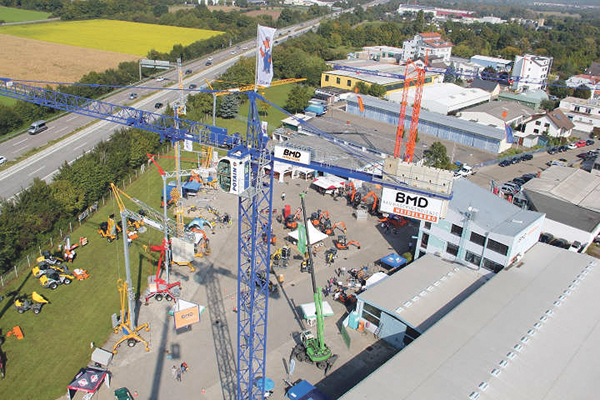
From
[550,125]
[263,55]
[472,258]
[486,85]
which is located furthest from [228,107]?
[486,85]

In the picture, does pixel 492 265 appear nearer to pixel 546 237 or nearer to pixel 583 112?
pixel 546 237

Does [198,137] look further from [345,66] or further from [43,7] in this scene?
[43,7]

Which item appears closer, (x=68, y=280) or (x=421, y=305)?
(x=421, y=305)

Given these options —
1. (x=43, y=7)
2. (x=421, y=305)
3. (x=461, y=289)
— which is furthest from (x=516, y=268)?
(x=43, y=7)

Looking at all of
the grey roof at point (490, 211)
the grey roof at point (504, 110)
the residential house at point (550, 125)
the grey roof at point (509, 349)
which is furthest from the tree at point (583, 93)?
the grey roof at point (509, 349)

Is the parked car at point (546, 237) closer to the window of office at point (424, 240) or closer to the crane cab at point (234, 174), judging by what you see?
the window of office at point (424, 240)
